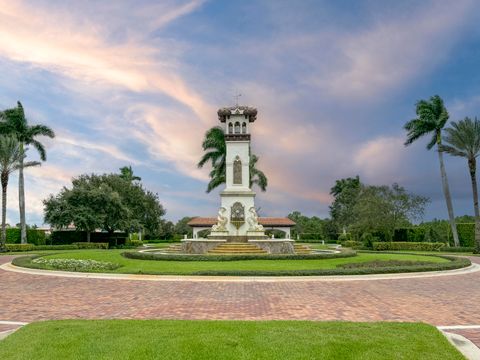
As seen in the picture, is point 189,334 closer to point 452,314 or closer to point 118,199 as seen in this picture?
point 452,314

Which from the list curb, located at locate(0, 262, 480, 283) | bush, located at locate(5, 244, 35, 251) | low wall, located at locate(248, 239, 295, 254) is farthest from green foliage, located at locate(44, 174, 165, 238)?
curb, located at locate(0, 262, 480, 283)

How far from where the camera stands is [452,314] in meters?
10.1

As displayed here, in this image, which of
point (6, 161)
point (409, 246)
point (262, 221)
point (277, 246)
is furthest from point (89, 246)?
point (409, 246)

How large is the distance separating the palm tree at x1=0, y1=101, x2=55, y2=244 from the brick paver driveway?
33.5m

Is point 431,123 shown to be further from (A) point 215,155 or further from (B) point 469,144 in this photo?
(A) point 215,155

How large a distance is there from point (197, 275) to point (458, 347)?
12.3m

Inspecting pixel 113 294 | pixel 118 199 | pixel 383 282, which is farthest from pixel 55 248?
pixel 383 282

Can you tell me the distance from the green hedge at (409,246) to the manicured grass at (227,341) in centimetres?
3741

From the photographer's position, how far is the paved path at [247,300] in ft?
32.9

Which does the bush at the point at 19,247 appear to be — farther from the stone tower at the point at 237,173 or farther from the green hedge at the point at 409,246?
the green hedge at the point at 409,246

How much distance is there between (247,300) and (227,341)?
209 inches

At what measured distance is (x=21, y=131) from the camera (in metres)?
47.8

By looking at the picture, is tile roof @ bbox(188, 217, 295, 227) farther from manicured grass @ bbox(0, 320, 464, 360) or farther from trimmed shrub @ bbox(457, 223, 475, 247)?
manicured grass @ bbox(0, 320, 464, 360)

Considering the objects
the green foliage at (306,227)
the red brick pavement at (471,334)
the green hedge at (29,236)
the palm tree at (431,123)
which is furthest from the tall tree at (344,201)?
the red brick pavement at (471,334)
